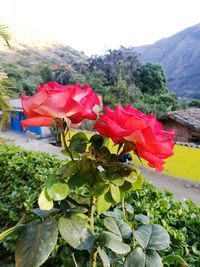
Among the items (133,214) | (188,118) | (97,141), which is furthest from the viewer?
(188,118)

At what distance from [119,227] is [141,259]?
0.42 ft

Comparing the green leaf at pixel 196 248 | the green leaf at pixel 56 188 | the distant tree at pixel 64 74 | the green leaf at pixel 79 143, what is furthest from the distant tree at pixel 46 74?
the green leaf at pixel 56 188

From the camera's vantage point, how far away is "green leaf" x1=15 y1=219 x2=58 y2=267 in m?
0.60

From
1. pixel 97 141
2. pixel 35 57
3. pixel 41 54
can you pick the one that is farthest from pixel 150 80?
pixel 41 54

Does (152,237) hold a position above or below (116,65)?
above

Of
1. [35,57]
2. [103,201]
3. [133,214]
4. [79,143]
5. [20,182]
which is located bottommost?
[35,57]

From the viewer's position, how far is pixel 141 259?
0.64 meters

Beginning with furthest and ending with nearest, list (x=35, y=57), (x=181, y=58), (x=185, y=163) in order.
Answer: (x=181, y=58)
(x=35, y=57)
(x=185, y=163)

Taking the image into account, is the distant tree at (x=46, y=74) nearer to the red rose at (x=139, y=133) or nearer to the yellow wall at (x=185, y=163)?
the yellow wall at (x=185, y=163)

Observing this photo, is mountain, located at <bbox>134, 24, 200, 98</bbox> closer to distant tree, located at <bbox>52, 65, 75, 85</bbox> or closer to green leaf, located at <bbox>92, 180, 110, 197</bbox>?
distant tree, located at <bbox>52, 65, 75, 85</bbox>

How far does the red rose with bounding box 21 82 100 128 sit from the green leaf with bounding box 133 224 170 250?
31 cm

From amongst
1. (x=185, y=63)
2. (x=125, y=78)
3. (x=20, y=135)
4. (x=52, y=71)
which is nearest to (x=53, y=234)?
(x=20, y=135)

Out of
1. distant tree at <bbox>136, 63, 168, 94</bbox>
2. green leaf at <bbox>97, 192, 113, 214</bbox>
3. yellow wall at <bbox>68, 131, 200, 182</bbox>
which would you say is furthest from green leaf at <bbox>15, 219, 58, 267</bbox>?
distant tree at <bbox>136, 63, 168, 94</bbox>

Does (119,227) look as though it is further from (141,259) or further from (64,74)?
(64,74)
